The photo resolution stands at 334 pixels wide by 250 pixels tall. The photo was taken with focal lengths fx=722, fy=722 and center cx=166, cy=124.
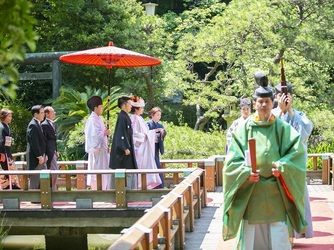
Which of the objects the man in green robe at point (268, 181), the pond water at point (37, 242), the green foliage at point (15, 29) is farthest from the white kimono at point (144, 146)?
the green foliage at point (15, 29)

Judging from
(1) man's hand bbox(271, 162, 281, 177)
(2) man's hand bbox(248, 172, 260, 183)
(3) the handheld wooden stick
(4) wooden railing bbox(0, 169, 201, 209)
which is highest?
(3) the handheld wooden stick

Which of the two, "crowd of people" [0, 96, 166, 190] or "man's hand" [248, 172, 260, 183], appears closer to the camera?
"man's hand" [248, 172, 260, 183]

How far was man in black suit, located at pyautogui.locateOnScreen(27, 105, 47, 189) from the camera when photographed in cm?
1088

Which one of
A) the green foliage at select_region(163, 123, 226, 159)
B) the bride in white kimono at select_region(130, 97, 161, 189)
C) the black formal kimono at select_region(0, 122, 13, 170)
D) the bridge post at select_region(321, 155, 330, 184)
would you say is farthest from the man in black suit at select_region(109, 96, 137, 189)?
the green foliage at select_region(163, 123, 226, 159)

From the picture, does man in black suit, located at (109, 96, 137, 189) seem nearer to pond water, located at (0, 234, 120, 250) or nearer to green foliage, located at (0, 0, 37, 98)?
pond water, located at (0, 234, 120, 250)

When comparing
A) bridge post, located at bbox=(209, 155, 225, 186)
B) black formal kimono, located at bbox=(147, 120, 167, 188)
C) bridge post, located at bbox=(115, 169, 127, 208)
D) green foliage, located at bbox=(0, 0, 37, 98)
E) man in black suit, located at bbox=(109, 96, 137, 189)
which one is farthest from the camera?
bridge post, located at bbox=(209, 155, 225, 186)

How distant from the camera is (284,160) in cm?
549

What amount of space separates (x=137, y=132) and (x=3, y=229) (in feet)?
8.19

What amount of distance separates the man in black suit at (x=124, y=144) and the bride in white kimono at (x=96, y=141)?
485 mm

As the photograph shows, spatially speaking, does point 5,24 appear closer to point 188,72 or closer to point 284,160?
point 284,160

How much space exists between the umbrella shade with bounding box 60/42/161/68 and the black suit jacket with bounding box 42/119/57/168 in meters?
1.20

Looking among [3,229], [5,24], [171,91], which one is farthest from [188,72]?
[5,24]

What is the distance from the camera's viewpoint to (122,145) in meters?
10.8

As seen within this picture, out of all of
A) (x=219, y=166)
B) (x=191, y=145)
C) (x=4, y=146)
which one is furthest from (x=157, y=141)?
(x=191, y=145)
